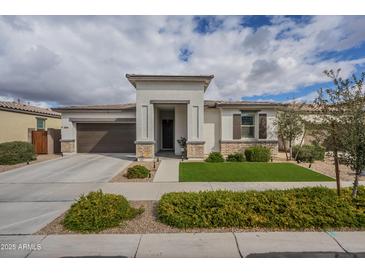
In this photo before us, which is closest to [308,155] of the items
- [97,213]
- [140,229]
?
[140,229]

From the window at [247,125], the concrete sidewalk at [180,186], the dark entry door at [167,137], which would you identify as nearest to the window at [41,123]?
the dark entry door at [167,137]

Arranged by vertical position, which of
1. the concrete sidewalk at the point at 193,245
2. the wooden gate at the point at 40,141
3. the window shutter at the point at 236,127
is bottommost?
the concrete sidewalk at the point at 193,245

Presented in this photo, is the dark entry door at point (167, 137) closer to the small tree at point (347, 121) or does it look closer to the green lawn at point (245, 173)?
the green lawn at point (245, 173)

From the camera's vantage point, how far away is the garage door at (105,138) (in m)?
14.8

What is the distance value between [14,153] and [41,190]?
21.2ft

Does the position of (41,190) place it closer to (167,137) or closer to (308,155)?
(167,137)

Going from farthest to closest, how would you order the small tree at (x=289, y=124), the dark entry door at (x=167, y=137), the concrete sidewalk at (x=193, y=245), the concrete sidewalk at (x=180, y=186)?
the dark entry door at (x=167, y=137) < the small tree at (x=289, y=124) < the concrete sidewalk at (x=180, y=186) < the concrete sidewalk at (x=193, y=245)

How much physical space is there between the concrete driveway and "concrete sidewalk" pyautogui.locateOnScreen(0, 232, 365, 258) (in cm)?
77

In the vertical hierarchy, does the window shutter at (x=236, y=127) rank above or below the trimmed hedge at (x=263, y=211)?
above

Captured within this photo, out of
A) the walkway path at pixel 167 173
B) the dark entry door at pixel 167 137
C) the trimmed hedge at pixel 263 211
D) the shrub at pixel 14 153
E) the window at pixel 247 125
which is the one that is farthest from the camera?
the dark entry door at pixel 167 137

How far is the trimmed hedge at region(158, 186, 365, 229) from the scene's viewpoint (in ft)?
12.9

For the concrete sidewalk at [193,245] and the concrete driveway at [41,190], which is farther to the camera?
the concrete driveway at [41,190]

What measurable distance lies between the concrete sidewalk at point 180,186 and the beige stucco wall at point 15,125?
12.0 metres

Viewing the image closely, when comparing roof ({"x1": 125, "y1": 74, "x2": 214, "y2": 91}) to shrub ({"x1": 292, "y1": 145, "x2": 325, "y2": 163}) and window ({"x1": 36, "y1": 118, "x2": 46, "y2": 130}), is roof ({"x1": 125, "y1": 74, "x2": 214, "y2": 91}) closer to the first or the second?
shrub ({"x1": 292, "y1": 145, "x2": 325, "y2": 163})
